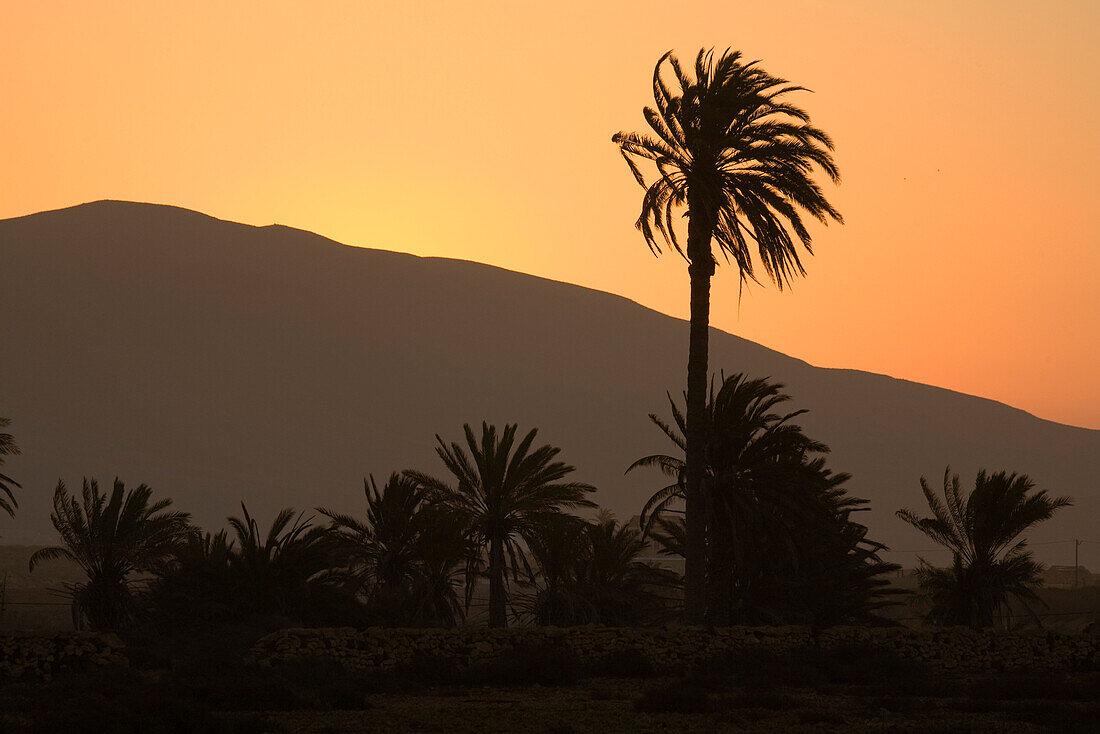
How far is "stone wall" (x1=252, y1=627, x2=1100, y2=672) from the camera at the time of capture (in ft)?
75.9

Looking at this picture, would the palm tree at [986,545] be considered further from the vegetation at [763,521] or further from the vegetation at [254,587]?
the vegetation at [254,587]

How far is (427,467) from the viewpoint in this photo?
176 metres

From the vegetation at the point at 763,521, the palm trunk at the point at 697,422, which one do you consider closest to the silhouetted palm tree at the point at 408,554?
the vegetation at the point at 763,521

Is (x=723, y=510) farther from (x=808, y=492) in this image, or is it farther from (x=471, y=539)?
(x=471, y=539)

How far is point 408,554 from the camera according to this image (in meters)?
34.1

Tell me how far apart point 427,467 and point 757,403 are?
484ft

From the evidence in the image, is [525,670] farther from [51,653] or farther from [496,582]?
[496,582]

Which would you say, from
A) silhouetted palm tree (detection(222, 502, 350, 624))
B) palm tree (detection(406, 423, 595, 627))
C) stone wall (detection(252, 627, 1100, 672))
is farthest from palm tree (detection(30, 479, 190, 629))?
stone wall (detection(252, 627, 1100, 672))

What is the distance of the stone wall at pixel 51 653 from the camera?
21844 mm

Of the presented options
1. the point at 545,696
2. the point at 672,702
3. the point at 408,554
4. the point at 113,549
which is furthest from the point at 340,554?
the point at 672,702

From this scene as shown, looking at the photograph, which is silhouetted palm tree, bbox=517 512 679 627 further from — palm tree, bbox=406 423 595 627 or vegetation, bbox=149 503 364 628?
vegetation, bbox=149 503 364 628

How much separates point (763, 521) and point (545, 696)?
9.83 metres

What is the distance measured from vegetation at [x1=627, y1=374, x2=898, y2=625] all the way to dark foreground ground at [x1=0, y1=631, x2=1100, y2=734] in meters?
4.67

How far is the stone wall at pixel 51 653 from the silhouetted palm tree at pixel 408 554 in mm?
9160
